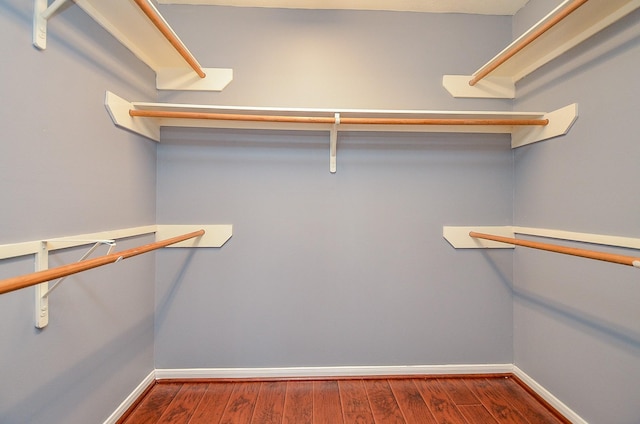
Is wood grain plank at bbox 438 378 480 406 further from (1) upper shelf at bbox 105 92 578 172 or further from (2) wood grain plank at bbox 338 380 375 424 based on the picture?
(1) upper shelf at bbox 105 92 578 172

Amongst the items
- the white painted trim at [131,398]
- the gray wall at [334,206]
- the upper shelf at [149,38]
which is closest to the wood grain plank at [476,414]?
the gray wall at [334,206]

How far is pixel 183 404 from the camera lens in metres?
1.41

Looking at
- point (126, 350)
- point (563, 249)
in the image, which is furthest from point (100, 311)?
point (563, 249)

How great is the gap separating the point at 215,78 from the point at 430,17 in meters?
1.40

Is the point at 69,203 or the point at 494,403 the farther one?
the point at 494,403

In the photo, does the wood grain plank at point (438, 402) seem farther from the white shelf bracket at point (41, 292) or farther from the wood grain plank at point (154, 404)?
the white shelf bracket at point (41, 292)

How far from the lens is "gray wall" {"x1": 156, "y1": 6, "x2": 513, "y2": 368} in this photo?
161 cm

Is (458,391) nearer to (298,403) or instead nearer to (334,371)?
(334,371)

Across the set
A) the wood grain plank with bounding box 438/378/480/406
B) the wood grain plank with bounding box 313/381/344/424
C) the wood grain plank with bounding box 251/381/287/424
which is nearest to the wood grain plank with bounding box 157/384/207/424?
the wood grain plank with bounding box 251/381/287/424

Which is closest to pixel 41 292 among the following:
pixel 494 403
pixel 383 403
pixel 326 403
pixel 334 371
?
pixel 326 403

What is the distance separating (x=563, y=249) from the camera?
105 centimetres

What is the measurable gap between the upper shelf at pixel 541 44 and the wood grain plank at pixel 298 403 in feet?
6.58

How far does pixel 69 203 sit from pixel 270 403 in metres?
1.34

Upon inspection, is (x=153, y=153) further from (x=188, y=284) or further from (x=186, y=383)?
(x=186, y=383)
